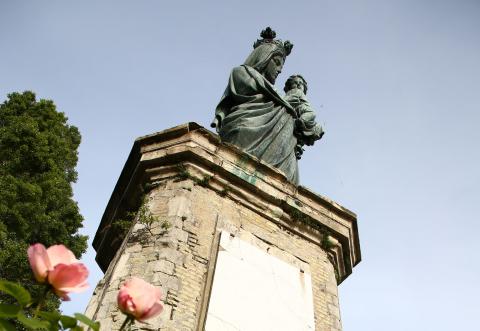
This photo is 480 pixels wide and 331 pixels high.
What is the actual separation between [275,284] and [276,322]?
382 mm

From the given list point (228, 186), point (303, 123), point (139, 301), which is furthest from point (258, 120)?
point (139, 301)

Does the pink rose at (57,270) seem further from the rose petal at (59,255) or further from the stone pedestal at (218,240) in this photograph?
the stone pedestal at (218,240)

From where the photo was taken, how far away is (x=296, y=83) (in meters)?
8.36

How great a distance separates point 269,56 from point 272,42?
63 cm

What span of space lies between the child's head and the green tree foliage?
499 centimetres

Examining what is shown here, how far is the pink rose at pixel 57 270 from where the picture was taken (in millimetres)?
1422

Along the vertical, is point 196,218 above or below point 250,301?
above

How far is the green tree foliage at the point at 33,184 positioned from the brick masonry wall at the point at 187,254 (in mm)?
4851

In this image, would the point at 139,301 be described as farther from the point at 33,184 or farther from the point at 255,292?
the point at 33,184

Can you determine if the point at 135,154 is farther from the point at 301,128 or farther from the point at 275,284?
the point at 301,128

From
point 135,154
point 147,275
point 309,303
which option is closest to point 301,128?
point 135,154

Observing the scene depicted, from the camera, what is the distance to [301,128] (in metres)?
7.16

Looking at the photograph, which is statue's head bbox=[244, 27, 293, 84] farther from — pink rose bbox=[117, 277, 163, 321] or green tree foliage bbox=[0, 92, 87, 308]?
pink rose bbox=[117, 277, 163, 321]

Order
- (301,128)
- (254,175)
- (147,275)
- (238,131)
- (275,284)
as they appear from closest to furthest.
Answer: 1. (147,275)
2. (275,284)
3. (254,175)
4. (238,131)
5. (301,128)
